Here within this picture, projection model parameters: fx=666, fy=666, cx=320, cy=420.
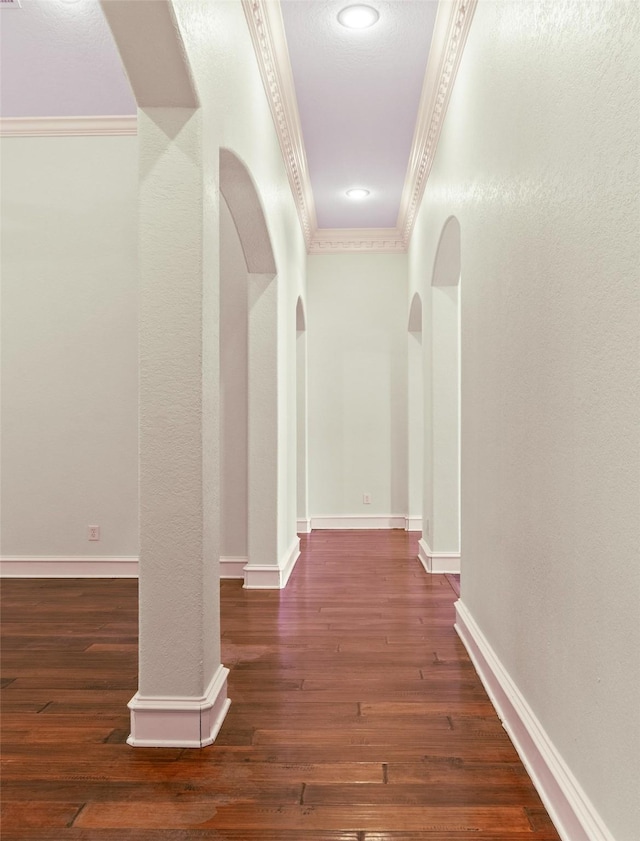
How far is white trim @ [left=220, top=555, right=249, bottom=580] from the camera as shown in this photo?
491 centimetres

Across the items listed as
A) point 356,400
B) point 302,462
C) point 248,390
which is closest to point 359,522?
point 302,462

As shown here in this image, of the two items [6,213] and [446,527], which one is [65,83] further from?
[446,527]

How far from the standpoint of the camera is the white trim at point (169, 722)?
230 cm

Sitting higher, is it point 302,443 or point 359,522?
point 302,443

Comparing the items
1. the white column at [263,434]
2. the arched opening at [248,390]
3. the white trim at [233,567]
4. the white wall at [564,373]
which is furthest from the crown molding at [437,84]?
the white trim at [233,567]

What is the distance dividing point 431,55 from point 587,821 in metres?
3.82

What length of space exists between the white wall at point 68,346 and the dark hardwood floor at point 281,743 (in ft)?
3.37

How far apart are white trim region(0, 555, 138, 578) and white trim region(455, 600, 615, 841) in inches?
113

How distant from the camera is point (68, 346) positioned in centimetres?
489

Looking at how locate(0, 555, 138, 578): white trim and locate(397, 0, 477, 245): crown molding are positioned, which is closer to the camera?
locate(397, 0, 477, 245): crown molding

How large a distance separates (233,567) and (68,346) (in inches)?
80.0

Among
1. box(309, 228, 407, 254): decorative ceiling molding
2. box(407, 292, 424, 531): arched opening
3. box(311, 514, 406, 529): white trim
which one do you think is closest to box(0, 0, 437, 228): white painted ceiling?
box(309, 228, 407, 254): decorative ceiling molding

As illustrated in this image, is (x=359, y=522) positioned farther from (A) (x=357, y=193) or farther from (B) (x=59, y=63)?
(B) (x=59, y=63)

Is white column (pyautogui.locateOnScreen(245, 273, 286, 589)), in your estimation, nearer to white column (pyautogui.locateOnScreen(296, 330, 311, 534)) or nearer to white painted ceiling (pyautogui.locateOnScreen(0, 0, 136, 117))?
white painted ceiling (pyautogui.locateOnScreen(0, 0, 136, 117))
